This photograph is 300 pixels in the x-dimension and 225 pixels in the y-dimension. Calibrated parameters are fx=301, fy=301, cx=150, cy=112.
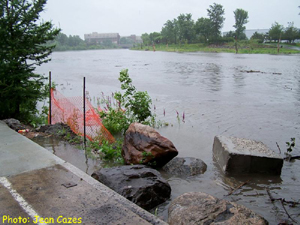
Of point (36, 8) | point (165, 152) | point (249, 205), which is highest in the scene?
point (36, 8)

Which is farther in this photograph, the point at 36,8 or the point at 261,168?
the point at 36,8

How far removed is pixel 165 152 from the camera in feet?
21.1

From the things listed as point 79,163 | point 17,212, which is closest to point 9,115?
point 79,163

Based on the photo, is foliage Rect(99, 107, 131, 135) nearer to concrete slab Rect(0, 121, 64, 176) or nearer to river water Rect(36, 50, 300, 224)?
river water Rect(36, 50, 300, 224)

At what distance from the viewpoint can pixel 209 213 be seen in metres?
4.17

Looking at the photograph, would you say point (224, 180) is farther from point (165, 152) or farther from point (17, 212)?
point (17, 212)

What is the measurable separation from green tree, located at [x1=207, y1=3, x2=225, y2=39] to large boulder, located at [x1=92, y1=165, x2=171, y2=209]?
113 metres

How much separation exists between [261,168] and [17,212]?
187 inches

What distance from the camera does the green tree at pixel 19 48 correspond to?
29.0 feet

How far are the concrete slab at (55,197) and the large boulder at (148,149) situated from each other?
5.67 feet

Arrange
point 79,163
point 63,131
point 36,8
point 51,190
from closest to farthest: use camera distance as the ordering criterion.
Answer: point 51,190, point 79,163, point 63,131, point 36,8

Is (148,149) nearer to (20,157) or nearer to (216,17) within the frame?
(20,157)

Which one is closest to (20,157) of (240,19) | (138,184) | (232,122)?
(138,184)

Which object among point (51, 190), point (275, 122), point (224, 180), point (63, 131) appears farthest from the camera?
point (275, 122)
